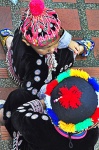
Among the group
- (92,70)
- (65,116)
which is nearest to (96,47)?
(92,70)

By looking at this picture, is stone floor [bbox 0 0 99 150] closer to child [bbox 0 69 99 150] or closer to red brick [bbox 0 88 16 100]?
red brick [bbox 0 88 16 100]

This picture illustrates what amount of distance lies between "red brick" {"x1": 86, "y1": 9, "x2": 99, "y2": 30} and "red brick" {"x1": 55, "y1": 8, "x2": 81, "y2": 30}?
0.25 ft

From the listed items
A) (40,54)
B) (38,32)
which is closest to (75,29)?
(40,54)

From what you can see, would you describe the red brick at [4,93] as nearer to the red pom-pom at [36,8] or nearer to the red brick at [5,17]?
the red brick at [5,17]

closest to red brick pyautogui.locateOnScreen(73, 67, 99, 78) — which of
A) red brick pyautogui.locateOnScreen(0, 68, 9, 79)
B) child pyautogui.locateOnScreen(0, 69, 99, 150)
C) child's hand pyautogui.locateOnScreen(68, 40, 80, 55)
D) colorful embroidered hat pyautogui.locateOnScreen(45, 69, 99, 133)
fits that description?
child's hand pyautogui.locateOnScreen(68, 40, 80, 55)

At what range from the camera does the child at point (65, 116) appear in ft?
4.23

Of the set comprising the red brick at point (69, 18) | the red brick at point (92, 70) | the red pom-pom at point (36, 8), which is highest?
the red pom-pom at point (36, 8)

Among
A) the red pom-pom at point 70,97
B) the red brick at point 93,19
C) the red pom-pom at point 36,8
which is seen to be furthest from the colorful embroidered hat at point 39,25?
the red brick at point 93,19

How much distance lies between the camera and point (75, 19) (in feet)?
7.65

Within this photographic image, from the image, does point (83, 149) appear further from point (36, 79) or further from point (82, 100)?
point (36, 79)

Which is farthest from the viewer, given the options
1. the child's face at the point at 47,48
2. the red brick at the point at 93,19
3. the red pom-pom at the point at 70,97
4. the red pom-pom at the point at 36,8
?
the red brick at the point at 93,19

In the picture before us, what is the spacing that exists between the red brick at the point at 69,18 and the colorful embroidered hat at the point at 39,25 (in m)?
0.64

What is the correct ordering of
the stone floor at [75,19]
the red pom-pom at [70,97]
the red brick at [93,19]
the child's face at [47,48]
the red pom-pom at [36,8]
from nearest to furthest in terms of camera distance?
the red pom-pom at [70,97]
the red pom-pom at [36,8]
the child's face at [47,48]
the stone floor at [75,19]
the red brick at [93,19]

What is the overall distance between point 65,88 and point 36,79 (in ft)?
1.95
